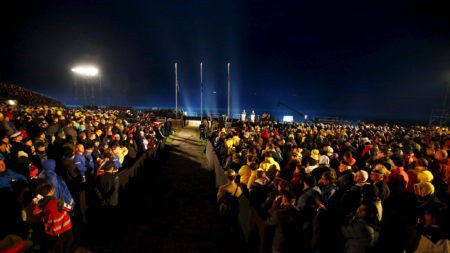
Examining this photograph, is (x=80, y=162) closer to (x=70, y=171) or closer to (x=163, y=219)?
(x=70, y=171)

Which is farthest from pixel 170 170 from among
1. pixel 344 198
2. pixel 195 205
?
pixel 344 198

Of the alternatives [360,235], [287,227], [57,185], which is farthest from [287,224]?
[57,185]

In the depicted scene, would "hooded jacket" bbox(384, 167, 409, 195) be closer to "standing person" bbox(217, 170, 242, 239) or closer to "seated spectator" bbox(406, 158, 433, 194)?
"seated spectator" bbox(406, 158, 433, 194)

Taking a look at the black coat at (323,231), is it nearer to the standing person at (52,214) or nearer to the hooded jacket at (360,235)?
the hooded jacket at (360,235)

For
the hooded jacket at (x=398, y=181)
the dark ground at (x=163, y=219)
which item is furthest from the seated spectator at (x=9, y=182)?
the hooded jacket at (x=398, y=181)

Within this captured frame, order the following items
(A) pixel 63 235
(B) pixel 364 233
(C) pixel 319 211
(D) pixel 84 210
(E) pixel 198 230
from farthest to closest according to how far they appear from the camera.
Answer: (E) pixel 198 230, (D) pixel 84 210, (A) pixel 63 235, (C) pixel 319 211, (B) pixel 364 233

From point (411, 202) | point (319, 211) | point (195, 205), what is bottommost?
point (195, 205)

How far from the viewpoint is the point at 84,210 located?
4.11m

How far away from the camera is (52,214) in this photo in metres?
3.07

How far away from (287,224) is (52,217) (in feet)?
12.7

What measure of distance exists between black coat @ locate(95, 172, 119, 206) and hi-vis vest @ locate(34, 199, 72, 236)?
110 cm

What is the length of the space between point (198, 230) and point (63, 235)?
108 inches

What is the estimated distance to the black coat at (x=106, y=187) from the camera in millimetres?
4312

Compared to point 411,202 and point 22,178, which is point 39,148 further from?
point 411,202
